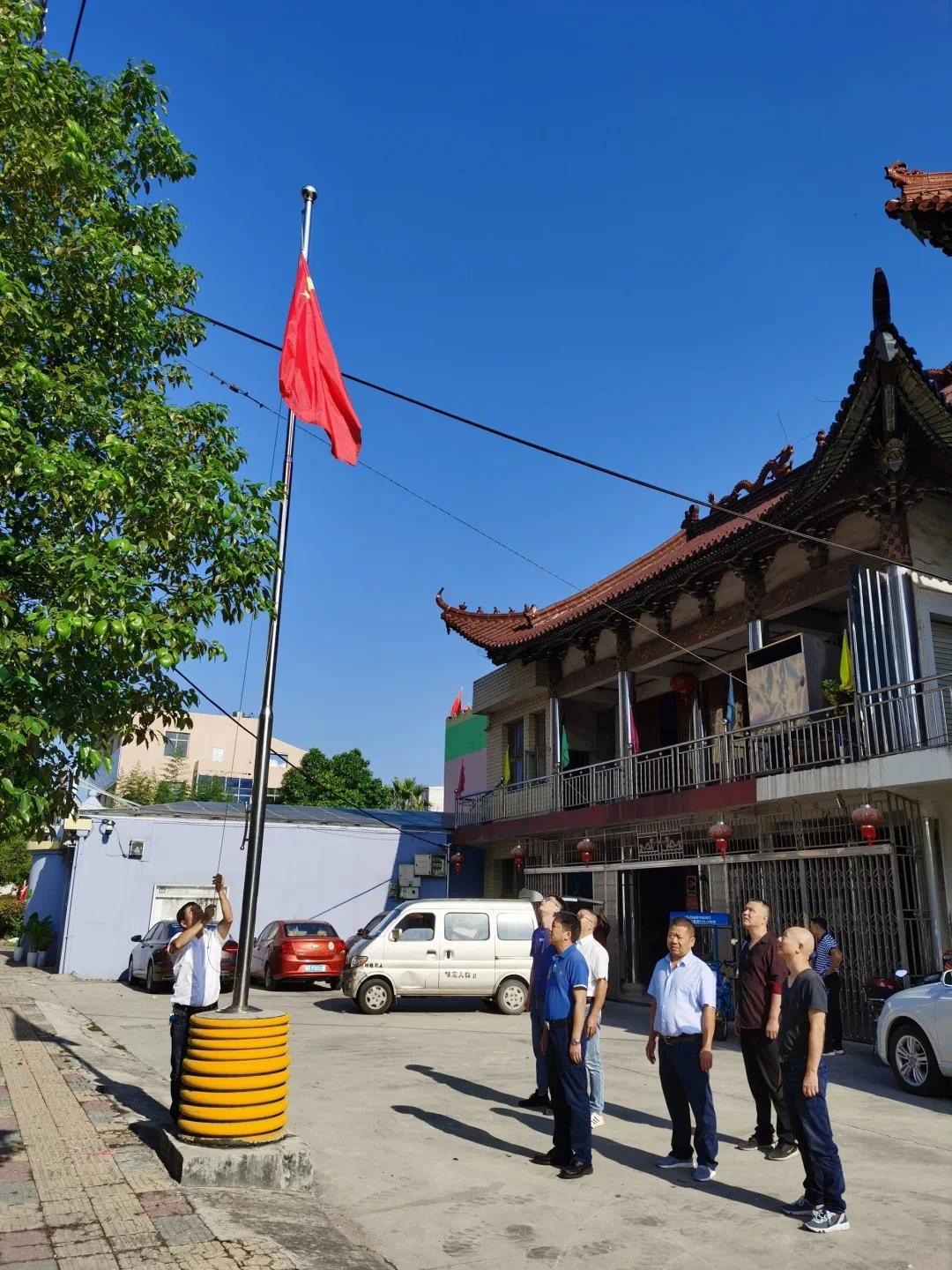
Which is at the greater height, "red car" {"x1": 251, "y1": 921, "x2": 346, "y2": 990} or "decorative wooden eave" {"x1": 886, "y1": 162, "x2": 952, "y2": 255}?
"decorative wooden eave" {"x1": 886, "y1": 162, "x2": 952, "y2": 255}

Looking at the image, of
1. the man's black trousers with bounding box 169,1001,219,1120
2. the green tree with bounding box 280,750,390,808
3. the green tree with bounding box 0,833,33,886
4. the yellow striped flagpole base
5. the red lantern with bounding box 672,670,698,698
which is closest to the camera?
the yellow striped flagpole base

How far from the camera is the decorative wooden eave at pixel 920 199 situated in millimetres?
11117

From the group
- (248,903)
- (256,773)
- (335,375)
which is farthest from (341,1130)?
(335,375)

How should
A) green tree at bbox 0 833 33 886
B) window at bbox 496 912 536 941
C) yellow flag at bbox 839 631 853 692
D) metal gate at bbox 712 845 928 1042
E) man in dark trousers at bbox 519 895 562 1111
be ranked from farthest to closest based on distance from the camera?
green tree at bbox 0 833 33 886 < window at bbox 496 912 536 941 < yellow flag at bbox 839 631 853 692 < metal gate at bbox 712 845 928 1042 < man in dark trousers at bbox 519 895 562 1111

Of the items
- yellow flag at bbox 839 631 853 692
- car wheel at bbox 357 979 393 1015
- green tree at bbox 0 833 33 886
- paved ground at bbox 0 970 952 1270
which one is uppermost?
yellow flag at bbox 839 631 853 692

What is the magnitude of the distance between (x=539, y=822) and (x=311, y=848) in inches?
260

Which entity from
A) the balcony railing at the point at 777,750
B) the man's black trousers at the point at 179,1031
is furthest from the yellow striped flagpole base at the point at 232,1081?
the balcony railing at the point at 777,750

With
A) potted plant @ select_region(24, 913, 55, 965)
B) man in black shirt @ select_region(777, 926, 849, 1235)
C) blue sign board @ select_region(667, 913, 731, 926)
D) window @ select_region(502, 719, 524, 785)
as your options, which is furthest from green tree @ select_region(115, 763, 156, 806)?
man in black shirt @ select_region(777, 926, 849, 1235)

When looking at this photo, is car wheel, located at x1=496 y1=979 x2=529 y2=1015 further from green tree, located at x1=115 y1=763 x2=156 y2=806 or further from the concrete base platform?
green tree, located at x1=115 y1=763 x2=156 y2=806

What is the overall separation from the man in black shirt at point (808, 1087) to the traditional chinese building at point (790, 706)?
639 cm

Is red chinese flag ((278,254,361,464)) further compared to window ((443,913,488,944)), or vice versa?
window ((443,913,488,944))

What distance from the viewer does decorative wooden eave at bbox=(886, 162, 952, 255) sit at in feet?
36.5

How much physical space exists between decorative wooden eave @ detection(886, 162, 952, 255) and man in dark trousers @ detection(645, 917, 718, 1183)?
8.95m

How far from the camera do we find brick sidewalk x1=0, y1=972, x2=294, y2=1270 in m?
4.66
